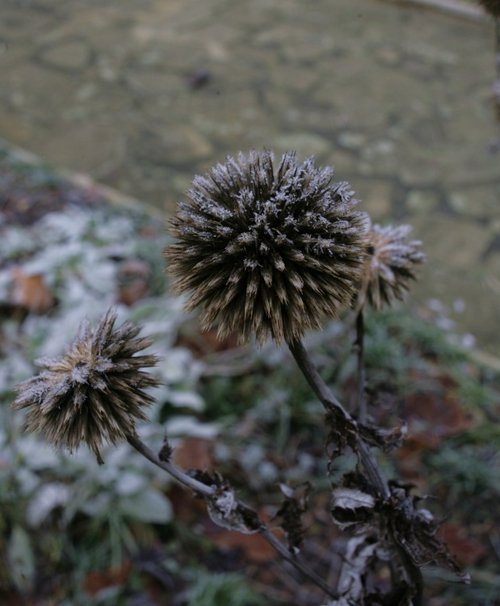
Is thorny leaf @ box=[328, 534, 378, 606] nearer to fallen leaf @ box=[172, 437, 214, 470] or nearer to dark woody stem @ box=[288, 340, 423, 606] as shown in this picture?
dark woody stem @ box=[288, 340, 423, 606]

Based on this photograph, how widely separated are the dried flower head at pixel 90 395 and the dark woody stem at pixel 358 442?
0.63 feet

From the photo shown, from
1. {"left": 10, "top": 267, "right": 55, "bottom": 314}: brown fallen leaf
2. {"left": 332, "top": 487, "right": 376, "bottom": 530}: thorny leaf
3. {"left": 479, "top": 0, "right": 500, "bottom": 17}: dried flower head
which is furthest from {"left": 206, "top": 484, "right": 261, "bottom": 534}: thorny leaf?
{"left": 10, "top": 267, "right": 55, "bottom": 314}: brown fallen leaf

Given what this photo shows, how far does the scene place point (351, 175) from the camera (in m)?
3.65

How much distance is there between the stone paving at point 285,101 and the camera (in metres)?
3.44

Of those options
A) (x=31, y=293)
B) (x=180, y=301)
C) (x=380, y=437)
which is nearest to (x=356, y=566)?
(x=380, y=437)

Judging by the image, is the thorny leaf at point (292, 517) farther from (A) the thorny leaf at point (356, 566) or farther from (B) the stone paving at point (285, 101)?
(B) the stone paving at point (285, 101)

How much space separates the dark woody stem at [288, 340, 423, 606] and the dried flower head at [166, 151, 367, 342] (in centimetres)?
4

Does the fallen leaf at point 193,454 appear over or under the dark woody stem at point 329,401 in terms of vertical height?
under

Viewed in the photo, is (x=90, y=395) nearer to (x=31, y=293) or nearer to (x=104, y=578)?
(x=104, y=578)

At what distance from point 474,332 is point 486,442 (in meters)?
0.69

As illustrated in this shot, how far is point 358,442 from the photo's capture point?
0.85 m

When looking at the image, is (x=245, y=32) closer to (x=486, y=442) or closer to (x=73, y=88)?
(x=73, y=88)

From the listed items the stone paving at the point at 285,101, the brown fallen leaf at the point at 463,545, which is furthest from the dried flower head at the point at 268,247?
the stone paving at the point at 285,101

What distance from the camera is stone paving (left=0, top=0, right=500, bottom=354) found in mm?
3438
